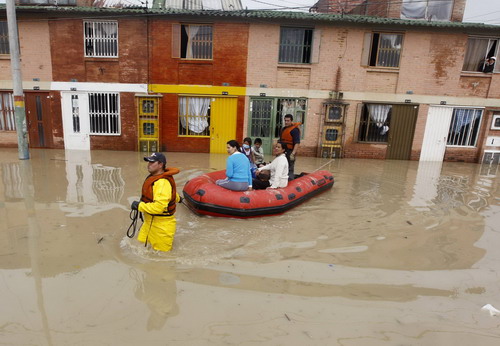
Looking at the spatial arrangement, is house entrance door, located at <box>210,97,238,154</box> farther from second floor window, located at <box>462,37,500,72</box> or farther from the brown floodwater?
second floor window, located at <box>462,37,500,72</box>

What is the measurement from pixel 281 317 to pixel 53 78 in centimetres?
1327

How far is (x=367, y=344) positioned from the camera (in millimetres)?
3115

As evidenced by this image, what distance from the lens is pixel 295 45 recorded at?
12.7 m

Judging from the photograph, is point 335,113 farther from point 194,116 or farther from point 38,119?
point 38,119

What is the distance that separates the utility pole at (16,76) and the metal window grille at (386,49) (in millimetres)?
12263

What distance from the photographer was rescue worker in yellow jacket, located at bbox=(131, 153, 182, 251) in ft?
13.5

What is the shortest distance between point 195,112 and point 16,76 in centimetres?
588

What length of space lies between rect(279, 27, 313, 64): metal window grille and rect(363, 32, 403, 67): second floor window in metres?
2.23

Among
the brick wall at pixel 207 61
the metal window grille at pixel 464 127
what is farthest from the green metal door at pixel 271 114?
the metal window grille at pixel 464 127

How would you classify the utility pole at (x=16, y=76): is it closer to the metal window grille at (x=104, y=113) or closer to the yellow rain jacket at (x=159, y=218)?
the metal window grille at (x=104, y=113)

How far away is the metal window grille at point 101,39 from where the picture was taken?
12367 millimetres

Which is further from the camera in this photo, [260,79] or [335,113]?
[335,113]

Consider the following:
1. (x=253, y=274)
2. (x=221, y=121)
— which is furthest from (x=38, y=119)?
(x=253, y=274)

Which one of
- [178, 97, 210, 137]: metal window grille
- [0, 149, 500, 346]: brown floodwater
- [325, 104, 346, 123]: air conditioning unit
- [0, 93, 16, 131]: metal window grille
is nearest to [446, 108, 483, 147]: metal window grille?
[325, 104, 346, 123]: air conditioning unit
